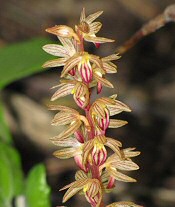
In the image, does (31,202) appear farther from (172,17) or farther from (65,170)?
(65,170)

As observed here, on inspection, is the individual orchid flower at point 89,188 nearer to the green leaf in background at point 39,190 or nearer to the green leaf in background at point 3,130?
the green leaf in background at point 39,190

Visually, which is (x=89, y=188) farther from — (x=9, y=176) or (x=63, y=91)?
(x=9, y=176)

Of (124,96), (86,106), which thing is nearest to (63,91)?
(86,106)

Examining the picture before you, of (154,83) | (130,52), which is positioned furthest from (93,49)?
(154,83)

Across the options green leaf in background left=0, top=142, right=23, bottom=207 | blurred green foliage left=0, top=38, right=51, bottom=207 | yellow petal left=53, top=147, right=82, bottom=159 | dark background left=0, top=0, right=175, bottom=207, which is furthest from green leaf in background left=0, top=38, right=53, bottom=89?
yellow petal left=53, top=147, right=82, bottom=159

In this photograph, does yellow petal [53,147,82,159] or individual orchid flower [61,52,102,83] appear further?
yellow petal [53,147,82,159]

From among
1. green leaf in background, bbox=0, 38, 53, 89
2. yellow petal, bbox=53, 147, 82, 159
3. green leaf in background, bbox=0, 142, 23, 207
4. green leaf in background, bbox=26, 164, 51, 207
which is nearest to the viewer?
yellow petal, bbox=53, 147, 82, 159

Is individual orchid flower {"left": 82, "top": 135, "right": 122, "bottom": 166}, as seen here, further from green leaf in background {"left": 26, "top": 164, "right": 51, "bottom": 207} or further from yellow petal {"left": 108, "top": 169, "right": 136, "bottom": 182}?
green leaf in background {"left": 26, "top": 164, "right": 51, "bottom": 207}

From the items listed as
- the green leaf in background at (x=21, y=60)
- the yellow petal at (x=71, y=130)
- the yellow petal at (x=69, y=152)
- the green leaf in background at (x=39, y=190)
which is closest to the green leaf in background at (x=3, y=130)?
the green leaf in background at (x=21, y=60)
